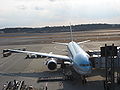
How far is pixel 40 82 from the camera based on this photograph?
95.2 feet

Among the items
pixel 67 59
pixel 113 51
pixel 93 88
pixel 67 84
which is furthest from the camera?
pixel 67 59

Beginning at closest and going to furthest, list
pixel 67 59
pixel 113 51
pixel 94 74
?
pixel 113 51 < pixel 94 74 < pixel 67 59

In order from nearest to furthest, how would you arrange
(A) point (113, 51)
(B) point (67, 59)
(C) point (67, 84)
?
(A) point (113, 51) < (C) point (67, 84) < (B) point (67, 59)

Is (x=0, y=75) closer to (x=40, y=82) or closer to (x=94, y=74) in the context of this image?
(x=40, y=82)

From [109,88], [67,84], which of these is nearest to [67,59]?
[67,84]

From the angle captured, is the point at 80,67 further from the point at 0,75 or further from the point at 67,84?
the point at 0,75

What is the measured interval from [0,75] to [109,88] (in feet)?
59.2

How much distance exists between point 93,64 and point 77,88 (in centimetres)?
335

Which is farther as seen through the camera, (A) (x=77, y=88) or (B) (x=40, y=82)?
(B) (x=40, y=82)

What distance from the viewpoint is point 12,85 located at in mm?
26406

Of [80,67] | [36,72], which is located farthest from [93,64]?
[36,72]

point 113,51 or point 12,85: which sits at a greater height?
point 113,51

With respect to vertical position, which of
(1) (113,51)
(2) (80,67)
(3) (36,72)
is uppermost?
(1) (113,51)

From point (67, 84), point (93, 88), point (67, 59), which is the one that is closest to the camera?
point (93, 88)
